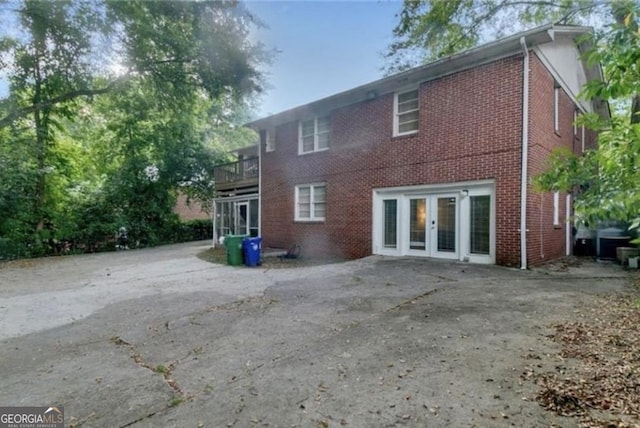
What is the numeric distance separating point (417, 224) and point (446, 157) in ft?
6.99

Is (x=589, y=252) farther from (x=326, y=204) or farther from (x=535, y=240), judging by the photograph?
(x=326, y=204)

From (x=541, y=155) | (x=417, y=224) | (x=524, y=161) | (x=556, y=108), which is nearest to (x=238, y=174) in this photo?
(x=417, y=224)

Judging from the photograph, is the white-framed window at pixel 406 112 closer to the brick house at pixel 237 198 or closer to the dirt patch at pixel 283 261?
the dirt patch at pixel 283 261

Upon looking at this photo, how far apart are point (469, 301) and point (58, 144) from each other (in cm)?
2060

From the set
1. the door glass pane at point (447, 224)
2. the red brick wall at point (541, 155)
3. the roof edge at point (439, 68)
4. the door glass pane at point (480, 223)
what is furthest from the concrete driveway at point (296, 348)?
the roof edge at point (439, 68)

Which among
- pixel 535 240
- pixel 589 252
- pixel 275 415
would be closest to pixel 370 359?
pixel 275 415

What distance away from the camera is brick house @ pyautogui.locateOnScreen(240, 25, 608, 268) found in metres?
8.46

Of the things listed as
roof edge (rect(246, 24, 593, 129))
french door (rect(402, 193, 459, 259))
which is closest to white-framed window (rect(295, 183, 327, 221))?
roof edge (rect(246, 24, 593, 129))

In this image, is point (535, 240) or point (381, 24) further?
point (381, 24)

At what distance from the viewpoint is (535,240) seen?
8695 mm

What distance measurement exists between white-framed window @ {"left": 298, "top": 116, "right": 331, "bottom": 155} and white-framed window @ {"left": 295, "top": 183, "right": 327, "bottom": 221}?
4.61ft

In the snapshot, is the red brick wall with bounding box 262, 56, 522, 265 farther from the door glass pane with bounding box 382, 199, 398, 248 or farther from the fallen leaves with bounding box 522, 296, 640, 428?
the fallen leaves with bounding box 522, 296, 640, 428

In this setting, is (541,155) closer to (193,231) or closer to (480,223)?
(480,223)

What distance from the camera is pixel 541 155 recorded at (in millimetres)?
8820
